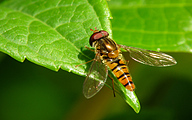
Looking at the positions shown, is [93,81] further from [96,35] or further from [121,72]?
[96,35]

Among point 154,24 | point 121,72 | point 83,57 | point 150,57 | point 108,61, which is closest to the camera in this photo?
point 83,57

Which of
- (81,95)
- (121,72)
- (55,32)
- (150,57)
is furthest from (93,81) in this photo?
(81,95)

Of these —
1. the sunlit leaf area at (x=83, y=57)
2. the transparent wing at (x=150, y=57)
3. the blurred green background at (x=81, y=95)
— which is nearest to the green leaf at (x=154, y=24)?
the sunlit leaf area at (x=83, y=57)

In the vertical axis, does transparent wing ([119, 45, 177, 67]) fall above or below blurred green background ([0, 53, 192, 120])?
above

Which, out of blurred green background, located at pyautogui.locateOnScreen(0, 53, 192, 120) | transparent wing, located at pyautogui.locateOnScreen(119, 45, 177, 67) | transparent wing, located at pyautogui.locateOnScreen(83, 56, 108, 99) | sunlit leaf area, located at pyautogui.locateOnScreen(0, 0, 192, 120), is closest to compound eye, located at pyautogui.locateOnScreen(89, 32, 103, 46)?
sunlit leaf area, located at pyautogui.locateOnScreen(0, 0, 192, 120)

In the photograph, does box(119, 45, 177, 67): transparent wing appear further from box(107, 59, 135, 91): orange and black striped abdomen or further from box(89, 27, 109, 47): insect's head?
box(89, 27, 109, 47): insect's head

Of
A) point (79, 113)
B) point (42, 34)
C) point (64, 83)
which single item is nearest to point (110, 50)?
point (42, 34)

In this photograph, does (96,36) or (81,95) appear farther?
(81,95)
